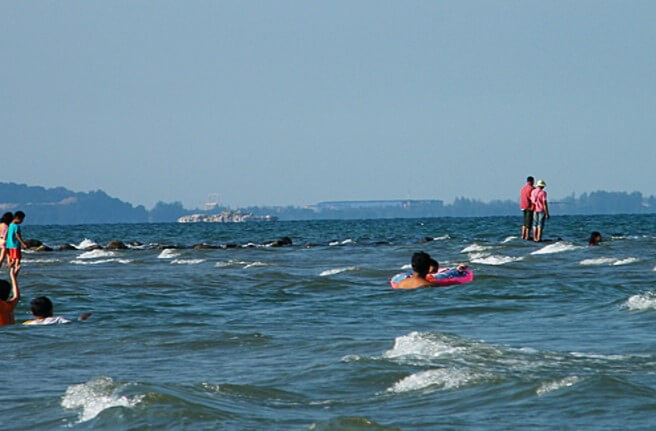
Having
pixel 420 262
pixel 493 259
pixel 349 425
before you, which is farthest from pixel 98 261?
pixel 349 425

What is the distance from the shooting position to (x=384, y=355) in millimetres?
12742

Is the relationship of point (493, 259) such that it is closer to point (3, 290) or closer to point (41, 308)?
point (41, 308)

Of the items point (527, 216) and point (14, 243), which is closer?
point (14, 243)

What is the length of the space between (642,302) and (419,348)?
5.71 meters

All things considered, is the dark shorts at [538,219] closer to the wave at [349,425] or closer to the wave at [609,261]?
the wave at [609,261]

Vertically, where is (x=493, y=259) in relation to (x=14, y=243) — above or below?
below

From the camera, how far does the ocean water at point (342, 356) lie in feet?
31.3

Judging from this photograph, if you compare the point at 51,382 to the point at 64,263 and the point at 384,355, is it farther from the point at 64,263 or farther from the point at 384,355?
the point at 64,263

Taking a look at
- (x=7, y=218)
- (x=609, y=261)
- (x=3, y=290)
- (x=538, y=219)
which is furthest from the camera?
(x=538, y=219)

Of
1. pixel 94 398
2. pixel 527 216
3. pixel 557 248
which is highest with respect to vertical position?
pixel 527 216

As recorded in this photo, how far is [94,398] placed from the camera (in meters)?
10.3

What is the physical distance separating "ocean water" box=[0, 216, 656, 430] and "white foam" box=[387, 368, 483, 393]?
3cm

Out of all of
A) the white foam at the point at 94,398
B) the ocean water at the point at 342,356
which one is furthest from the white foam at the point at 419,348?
the white foam at the point at 94,398

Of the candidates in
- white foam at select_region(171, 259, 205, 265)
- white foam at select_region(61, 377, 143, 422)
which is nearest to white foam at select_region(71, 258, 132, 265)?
white foam at select_region(171, 259, 205, 265)
